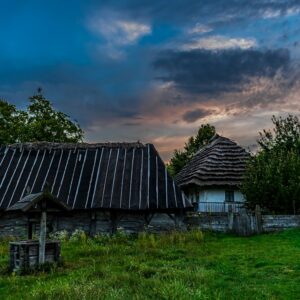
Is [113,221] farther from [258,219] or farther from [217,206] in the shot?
[217,206]

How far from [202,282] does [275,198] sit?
1397cm

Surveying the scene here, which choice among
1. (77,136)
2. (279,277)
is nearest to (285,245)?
(279,277)

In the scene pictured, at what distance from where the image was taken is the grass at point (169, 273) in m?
8.48

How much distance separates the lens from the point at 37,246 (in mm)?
12469

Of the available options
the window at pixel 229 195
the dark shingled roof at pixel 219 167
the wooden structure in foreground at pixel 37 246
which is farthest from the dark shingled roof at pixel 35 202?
the window at pixel 229 195

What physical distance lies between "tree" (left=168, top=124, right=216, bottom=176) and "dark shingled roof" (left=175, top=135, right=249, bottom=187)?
631 inches

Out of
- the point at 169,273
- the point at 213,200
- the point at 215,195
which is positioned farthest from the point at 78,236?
the point at 215,195

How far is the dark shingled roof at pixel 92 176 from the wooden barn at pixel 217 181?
4562mm

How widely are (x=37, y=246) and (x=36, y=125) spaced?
2636cm

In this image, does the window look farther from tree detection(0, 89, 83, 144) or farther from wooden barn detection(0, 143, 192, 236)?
tree detection(0, 89, 83, 144)

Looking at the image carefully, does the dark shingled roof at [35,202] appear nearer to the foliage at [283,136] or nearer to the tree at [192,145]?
the foliage at [283,136]

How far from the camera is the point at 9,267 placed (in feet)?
40.3

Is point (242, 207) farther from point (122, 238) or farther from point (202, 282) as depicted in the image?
point (202, 282)

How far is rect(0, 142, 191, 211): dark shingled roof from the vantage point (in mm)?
21062
